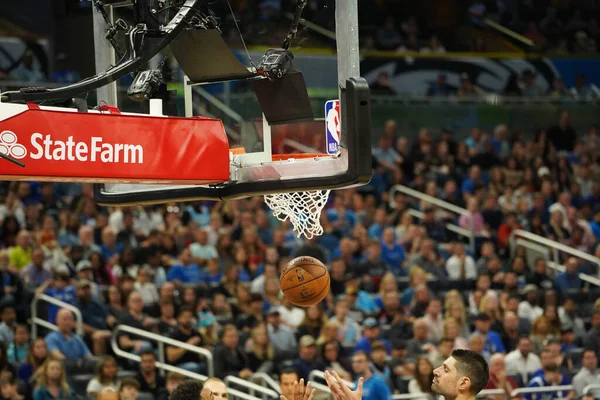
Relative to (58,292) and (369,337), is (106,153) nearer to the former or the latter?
(58,292)

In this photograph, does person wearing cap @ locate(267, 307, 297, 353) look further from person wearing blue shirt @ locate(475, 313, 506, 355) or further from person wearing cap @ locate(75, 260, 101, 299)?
person wearing blue shirt @ locate(475, 313, 506, 355)

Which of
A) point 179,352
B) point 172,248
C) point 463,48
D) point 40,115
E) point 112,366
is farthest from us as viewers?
point 463,48

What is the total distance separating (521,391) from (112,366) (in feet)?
13.9

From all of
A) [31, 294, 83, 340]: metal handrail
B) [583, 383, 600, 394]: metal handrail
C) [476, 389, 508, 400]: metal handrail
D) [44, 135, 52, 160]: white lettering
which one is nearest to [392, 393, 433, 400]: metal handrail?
[476, 389, 508, 400]: metal handrail

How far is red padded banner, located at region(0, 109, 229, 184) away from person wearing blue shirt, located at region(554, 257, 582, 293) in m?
9.58

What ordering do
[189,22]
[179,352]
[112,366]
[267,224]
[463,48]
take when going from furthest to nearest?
[463,48]
[267,224]
[179,352]
[112,366]
[189,22]

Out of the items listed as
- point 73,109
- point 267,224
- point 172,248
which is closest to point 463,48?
point 267,224

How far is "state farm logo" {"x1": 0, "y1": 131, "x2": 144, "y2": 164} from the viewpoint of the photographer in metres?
5.45

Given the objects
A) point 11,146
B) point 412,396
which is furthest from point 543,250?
point 11,146

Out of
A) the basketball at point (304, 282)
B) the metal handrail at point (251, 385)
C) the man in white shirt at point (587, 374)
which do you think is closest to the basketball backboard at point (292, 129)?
the basketball at point (304, 282)

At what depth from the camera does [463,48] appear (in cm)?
2053

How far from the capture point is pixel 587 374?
40.0 ft

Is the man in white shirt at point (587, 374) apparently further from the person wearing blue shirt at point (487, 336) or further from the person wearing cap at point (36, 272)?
the person wearing cap at point (36, 272)

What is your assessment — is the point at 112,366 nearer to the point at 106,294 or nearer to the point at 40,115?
the point at 106,294
